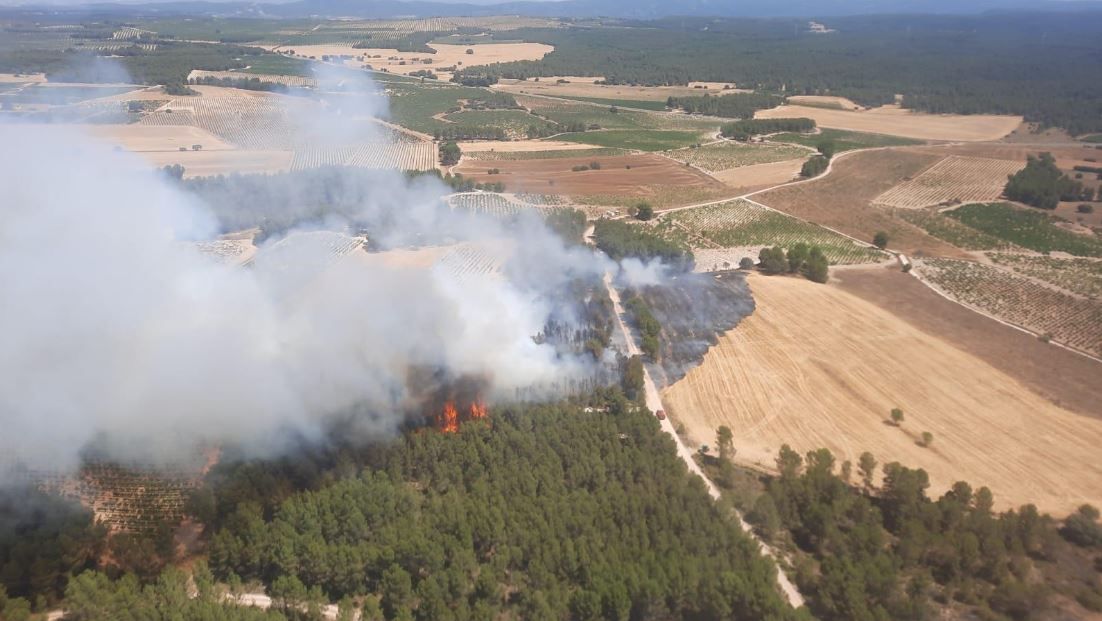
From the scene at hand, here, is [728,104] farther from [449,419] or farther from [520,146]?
[449,419]

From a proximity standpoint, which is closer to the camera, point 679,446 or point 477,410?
point 679,446

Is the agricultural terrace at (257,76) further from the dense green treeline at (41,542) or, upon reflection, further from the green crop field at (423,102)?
the dense green treeline at (41,542)

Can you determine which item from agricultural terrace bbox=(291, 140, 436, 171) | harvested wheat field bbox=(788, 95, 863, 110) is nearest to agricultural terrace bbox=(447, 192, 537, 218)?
agricultural terrace bbox=(291, 140, 436, 171)

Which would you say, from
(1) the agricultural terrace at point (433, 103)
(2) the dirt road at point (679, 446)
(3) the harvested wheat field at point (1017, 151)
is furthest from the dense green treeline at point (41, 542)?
(3) the harvested wheat field at point (1017, 151)

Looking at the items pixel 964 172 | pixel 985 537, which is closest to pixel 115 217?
pixel 985 537

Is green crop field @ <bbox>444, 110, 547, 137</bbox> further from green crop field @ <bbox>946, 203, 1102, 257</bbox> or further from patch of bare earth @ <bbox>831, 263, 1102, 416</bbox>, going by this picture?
patch of bare earth @ <bbox>831, 263, 1102, 416</bbox>

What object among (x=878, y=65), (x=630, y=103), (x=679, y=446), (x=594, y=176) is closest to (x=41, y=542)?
(x=679, y=446)
